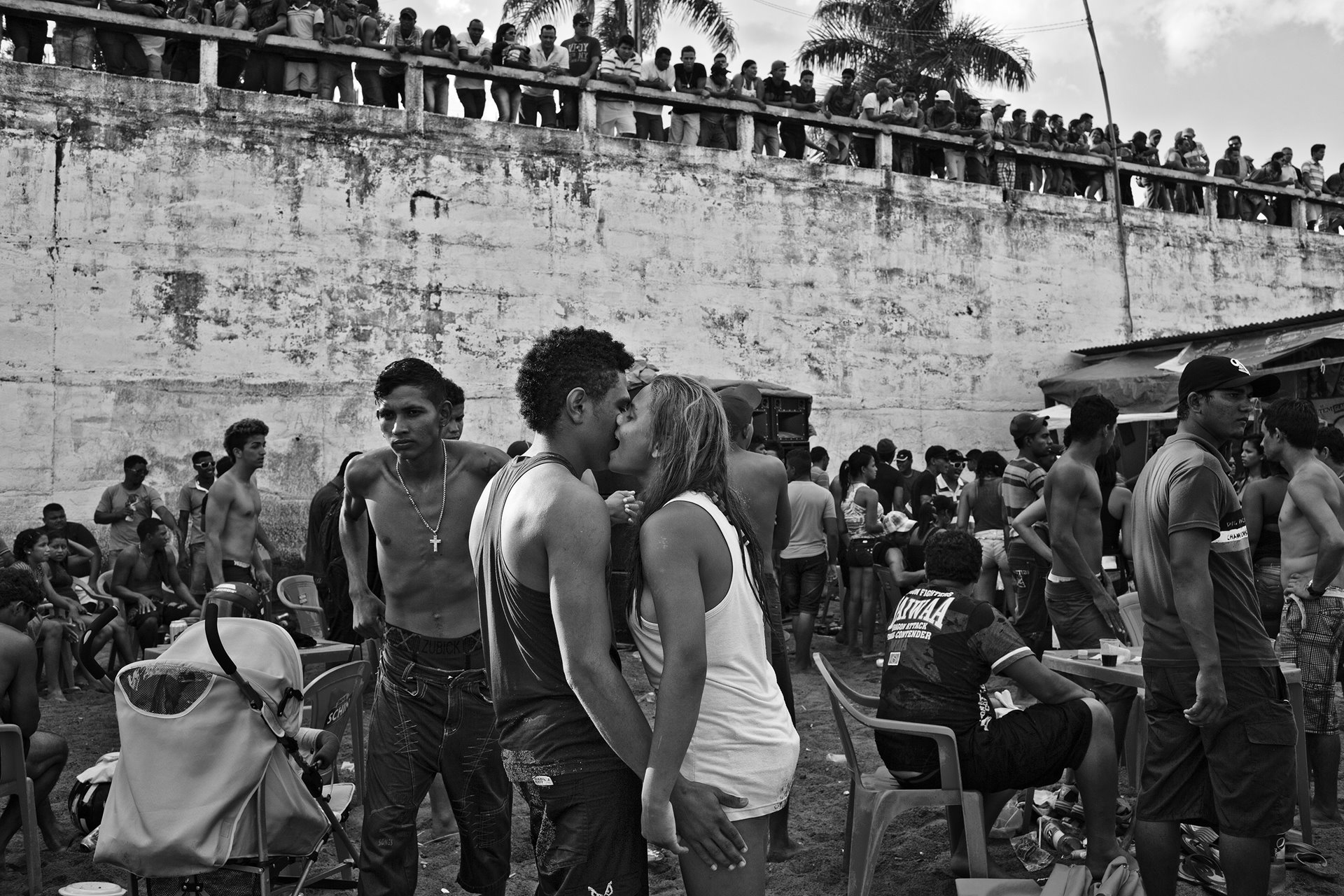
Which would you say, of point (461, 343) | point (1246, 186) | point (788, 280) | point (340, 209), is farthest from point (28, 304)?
point (1246, 186)

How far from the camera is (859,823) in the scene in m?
4.15

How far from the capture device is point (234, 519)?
7613 millimetres

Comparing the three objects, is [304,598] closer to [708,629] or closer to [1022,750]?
[1022,750]

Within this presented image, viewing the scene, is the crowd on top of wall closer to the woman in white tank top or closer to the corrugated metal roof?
the corrugated metal roof

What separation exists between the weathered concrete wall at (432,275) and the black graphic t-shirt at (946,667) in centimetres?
1097

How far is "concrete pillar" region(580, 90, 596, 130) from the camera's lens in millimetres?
15305

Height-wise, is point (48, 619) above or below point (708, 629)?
below

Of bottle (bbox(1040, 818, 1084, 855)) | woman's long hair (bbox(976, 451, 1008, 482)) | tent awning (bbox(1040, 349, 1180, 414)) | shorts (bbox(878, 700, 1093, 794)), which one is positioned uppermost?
tent awning (bbox(1040, 349, 1180, 414))

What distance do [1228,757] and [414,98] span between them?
515 inches

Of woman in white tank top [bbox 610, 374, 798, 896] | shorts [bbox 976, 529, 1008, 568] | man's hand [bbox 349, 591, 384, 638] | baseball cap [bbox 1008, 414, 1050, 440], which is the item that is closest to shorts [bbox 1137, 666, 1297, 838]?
woman in white tank top [bbox 610, 374, 798, 896]

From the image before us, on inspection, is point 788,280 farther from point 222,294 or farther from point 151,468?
point 151,468

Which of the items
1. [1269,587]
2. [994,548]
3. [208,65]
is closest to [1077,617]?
[1269,587]

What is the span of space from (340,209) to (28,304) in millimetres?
3659

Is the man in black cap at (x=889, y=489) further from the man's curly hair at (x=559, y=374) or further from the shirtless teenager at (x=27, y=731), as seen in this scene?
the man's curly hair at (x=559, y=374)
